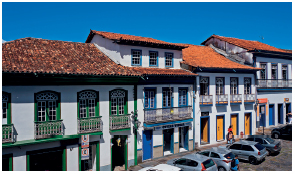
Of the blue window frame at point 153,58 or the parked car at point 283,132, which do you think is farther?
the parked car at point 283,132

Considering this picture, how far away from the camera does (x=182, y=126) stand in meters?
20.5

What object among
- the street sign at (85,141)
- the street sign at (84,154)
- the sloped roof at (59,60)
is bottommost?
the street sign at (84,154)

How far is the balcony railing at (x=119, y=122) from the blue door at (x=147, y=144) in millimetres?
1968

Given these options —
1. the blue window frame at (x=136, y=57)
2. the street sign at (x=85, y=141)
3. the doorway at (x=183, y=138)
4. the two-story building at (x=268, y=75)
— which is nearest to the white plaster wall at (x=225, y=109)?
the doorway at (x=183, y=138)

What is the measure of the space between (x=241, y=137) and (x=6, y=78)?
21278 millimetres

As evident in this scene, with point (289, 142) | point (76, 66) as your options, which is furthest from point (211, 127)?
point (76, 66)

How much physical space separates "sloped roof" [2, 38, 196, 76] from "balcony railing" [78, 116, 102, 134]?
305 centimetres

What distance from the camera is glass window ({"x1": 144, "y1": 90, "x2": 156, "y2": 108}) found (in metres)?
19.1

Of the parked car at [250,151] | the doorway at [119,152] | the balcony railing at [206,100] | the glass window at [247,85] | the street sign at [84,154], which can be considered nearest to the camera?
the street sign at [84,154]

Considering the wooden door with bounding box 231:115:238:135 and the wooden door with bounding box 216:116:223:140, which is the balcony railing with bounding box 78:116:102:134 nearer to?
the wooden door with bounding box 216:116:223:140

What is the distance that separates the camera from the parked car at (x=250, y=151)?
17473 mm

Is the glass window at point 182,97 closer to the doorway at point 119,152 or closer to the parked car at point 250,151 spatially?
the parked car at point 250,151

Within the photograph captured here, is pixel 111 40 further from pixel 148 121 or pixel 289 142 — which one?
pixel 289 142

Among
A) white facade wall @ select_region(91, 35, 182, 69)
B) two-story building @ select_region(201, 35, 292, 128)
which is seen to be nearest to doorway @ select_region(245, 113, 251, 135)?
two-story building @ select_region(201, 35, 292, 128)
